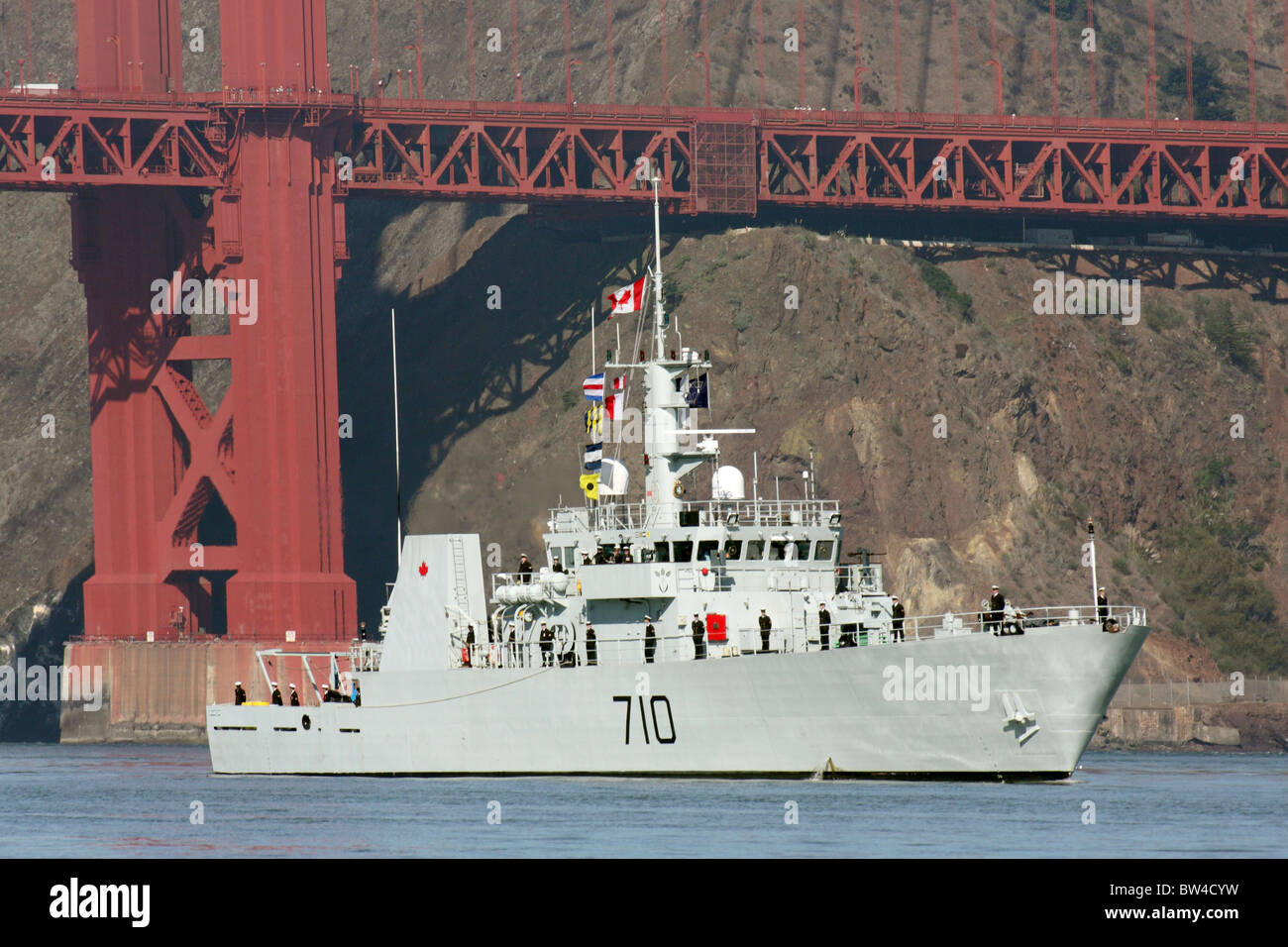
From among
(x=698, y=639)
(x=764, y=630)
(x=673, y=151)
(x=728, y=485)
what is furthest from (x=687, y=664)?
(x=673, y=151)

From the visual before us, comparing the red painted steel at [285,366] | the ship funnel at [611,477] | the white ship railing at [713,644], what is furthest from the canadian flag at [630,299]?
the red painted steel at [285,366]

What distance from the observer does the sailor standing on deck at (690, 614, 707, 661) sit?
54.9 m

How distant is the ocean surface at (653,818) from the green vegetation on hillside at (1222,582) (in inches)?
1512

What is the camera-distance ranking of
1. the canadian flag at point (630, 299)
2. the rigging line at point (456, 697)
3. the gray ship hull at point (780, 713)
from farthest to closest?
the canadian flag at point (630, 299) < the rigging line at point (456, 697) < the gray ship hull at point (780, 713)

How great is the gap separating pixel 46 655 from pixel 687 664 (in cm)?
6390

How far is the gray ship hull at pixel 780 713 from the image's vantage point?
51.6 m

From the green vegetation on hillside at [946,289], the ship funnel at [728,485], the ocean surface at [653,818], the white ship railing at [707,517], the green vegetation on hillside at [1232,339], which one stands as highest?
the green vegetation on hillside at [946,289]

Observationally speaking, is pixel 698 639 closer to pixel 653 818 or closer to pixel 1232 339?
pixel 653 818

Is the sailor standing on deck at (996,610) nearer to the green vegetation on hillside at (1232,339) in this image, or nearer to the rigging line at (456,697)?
the rigging line at (456,697)

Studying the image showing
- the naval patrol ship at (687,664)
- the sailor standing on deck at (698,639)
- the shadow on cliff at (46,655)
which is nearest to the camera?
the naval patrol ship at (687,664)

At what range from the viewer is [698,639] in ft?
181

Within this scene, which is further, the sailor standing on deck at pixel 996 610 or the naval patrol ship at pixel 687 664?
the naval patrol ship at pixel 687 664

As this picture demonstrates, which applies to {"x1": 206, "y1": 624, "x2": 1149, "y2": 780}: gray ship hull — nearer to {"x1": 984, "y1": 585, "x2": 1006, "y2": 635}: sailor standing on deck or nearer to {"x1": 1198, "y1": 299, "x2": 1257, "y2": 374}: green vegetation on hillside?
{"x1": 984, "y1": 585, "x2": 1006, "y2": 635}: sailor standing on deck
